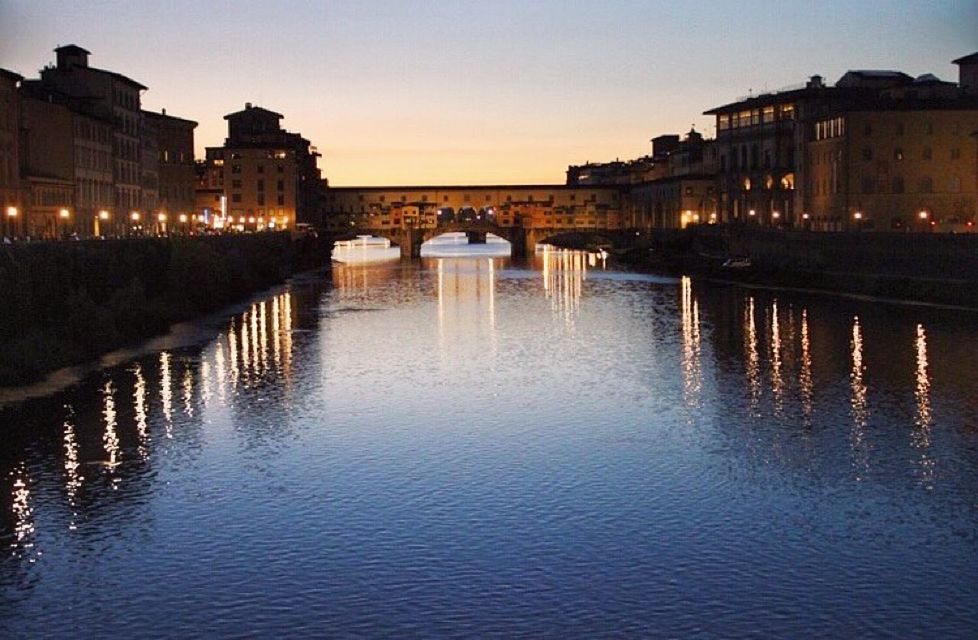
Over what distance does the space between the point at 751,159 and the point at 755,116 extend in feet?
15.1

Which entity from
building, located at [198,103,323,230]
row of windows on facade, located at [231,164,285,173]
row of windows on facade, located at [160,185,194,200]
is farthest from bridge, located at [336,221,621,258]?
row of windows on facade, located at [160,185,194,200]

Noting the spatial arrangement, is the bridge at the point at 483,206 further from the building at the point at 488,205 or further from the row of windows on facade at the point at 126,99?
the row of windows on facade at the point at 126,99

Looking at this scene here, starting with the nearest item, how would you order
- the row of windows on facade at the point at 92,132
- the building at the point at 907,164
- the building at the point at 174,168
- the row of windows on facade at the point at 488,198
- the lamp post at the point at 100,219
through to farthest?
the row of windows on facade at the point at 92,132 < the lamp post at the point at 100,219 < the building at the point at 907,164 < the building at the point at 174,168 < the row of windows on facade at the point at 488,198

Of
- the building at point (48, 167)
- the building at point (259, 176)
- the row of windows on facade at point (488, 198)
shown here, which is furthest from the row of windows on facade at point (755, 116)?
the building at point (48, 167)

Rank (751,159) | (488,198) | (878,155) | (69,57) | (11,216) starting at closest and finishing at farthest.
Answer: (11,216), (69,57), (878,155), (751,159), (488,198)

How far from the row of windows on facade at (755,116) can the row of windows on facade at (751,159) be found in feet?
9.20

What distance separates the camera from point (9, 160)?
72.3m

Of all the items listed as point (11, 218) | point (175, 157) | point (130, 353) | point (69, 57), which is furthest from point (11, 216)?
point (175, 157)

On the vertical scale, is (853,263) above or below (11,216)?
below

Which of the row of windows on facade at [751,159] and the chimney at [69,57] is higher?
the chimney at [69,57]

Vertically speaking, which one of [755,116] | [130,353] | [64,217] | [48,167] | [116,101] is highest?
[755,116]

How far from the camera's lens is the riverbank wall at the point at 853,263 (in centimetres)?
6419

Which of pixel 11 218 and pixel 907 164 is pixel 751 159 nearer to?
pixel 907 164

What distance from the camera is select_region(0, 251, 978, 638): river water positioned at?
17.7 metres
